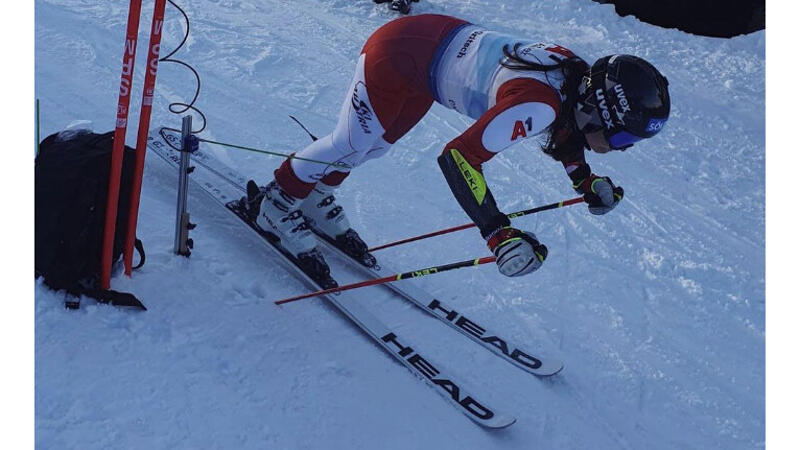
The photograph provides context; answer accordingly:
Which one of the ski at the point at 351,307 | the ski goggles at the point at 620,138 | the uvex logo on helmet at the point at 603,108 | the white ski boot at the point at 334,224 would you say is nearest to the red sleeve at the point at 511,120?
the uvex logo on helmet at the point at 603,108

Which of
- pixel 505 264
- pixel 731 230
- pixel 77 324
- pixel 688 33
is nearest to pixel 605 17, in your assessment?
pixel 688 33

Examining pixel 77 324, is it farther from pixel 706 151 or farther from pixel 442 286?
pixel 706 151

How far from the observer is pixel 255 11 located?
8.51m

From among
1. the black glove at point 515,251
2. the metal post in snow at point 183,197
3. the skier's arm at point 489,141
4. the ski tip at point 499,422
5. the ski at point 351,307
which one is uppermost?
the skier's arm at point 489,141

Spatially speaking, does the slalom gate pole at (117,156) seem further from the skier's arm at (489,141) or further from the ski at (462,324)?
the ski at (462,324)

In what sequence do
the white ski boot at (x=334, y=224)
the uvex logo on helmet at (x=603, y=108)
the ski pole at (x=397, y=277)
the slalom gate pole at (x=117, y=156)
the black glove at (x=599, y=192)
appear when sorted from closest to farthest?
Result: the slalom gate pole at (x=117, y=156), the uvex logo on helmet at (x=603, y=108), the ski pole at (x=397, y=277), the black glove at (x=599, y=192), the white ski boot at (x=334, y=224)

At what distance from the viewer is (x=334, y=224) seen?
462cm

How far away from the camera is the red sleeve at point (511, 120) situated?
9.96ft

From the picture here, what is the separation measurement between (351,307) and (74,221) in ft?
5.28

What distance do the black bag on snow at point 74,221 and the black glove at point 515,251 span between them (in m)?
1.73

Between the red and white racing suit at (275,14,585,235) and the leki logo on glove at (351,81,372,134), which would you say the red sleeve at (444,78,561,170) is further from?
the leki logo on glove at (351,81,372,134)

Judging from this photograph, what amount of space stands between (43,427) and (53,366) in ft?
1.08

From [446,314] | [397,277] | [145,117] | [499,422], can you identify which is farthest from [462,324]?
[145,117]

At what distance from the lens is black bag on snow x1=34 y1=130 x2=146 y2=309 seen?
304 centimetres
